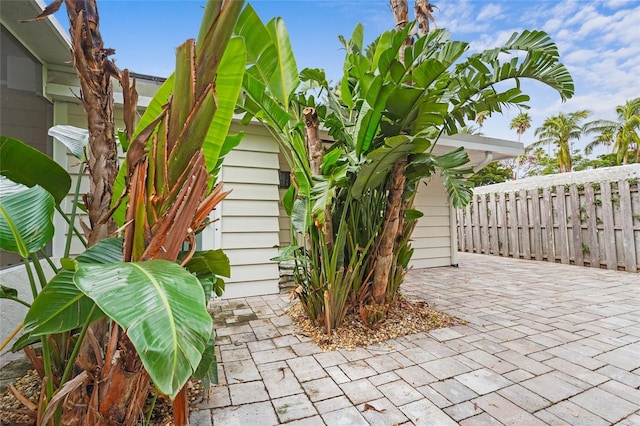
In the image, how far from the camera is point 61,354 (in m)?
1.66

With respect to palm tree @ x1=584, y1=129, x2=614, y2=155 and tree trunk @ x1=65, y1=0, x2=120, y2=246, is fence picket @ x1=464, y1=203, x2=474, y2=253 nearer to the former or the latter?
tree trunk @ x1=65, y1=0, x2=120, y2=246

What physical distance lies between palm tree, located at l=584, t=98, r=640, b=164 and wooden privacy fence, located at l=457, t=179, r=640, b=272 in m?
14.1

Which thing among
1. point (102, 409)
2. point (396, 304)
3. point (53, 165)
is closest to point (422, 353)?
point (396, 304)

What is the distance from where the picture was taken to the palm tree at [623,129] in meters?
15.6

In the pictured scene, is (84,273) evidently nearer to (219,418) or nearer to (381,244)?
(219,418)

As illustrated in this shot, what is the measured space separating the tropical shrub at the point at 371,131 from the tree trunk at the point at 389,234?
10 millimetres

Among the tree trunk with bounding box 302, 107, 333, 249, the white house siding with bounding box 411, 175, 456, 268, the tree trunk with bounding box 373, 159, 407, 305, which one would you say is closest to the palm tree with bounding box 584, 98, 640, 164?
the white house siding with bounding box 411, 175, 456, 268

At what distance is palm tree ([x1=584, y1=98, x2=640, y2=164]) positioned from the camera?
15.6 meters

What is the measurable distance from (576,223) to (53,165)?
8871mm

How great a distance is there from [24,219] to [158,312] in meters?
0.89

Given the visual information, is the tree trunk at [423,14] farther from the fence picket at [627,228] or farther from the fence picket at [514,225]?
the fence picket at [514,225]

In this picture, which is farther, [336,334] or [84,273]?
[336,334]

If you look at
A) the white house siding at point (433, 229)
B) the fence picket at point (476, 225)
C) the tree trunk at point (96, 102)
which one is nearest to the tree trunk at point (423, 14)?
the tree trunk at point (96, 102)

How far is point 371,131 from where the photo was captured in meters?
2.51
